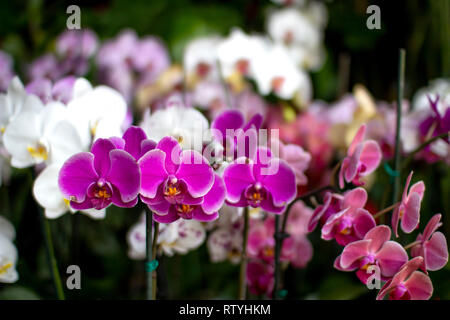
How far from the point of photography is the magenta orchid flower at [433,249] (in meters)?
0.35

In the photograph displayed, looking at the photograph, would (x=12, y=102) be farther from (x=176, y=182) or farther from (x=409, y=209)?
(x=409, y=209)

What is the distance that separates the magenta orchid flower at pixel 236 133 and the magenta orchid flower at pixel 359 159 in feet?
0.24

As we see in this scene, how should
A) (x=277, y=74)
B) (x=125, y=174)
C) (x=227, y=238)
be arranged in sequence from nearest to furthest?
(x=125, y=174)
(x=227, y=238)
(x=277, y=74)

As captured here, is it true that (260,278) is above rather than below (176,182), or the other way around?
below

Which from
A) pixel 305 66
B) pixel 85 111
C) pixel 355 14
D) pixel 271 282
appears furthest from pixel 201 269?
pixel 355 14

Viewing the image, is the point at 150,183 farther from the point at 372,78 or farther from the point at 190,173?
the point at 372,78

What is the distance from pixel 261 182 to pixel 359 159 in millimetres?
80

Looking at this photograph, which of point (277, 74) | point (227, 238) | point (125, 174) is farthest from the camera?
point (277, 74)

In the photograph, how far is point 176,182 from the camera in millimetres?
333

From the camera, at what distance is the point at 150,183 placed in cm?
33

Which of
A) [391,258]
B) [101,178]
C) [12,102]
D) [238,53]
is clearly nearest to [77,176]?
[101,178]

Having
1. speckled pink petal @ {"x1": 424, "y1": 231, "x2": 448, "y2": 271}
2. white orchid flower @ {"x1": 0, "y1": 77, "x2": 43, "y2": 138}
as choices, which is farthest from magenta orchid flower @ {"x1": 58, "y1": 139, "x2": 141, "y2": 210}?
speckled pink petal @ {"x1": 424, "y1": 231, "x2": 448, "y2": 271}

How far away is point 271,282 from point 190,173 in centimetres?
18

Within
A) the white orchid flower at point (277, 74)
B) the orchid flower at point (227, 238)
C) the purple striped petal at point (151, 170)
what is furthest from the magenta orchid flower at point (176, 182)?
the white orchid flower at point (277, 74)
